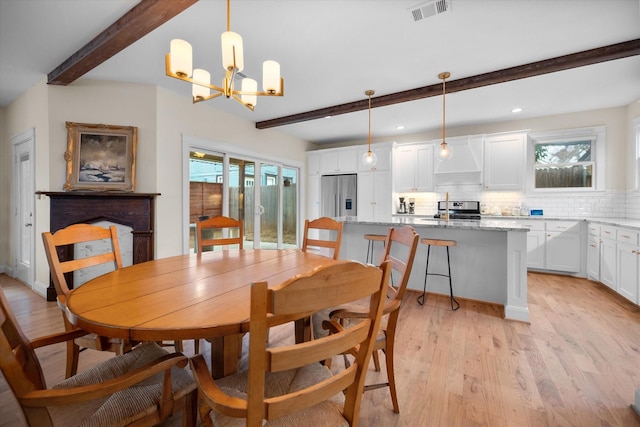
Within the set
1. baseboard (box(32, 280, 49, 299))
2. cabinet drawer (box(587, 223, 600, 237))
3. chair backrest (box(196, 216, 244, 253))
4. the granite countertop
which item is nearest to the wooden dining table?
chair backrest (box(196, 216, 244, 253))

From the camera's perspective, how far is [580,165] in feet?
15.0

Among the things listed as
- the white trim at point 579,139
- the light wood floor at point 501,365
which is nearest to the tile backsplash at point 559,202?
the white trim at point 579,139

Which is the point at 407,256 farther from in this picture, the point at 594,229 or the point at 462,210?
the point at 462,210

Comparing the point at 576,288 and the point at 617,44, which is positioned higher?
the point at 617,44

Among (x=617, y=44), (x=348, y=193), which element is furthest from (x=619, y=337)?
(x=348, y=193)

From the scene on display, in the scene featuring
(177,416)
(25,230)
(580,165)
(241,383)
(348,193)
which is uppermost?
(580,165)

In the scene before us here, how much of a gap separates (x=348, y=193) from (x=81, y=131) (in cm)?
435

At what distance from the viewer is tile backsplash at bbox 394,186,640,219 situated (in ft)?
13.9

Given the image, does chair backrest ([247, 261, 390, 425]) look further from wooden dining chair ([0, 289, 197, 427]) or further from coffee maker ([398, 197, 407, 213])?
coffee maker ([398, 197, 407, 213])

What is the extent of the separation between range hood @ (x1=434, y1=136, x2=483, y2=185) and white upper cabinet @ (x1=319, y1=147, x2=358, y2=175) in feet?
5.37

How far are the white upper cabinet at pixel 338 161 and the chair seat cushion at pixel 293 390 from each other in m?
5.09

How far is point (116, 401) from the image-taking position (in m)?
0.95

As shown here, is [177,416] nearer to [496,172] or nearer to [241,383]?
[241,383]

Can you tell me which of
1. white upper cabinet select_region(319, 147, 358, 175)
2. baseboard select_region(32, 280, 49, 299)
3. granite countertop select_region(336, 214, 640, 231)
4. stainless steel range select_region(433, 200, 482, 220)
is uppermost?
white upper cabinet select_region(319, 147, 358, 175)
